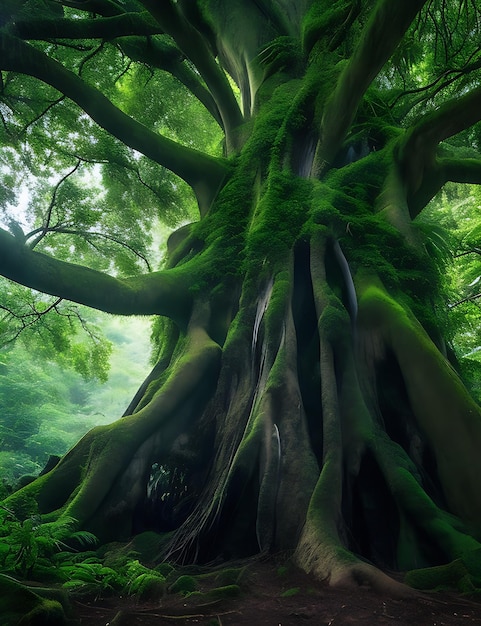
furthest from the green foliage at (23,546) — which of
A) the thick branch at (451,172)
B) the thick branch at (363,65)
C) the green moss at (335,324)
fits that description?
the thick branch at (451,172)

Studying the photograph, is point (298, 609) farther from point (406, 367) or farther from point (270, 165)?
point (270, 165)

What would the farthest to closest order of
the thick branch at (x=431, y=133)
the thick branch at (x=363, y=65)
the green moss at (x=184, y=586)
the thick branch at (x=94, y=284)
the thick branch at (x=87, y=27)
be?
the thick branch at (x=87, y=27) → the thick branch at (x=431, y=133) → the thick branch at (x=94, y=284) → the thick branch at (x=363, y=65) → the green moss at (x=184, y=586)

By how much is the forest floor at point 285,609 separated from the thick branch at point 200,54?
5.81 meters

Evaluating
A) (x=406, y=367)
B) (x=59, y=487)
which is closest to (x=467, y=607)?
(x=406, y=367)

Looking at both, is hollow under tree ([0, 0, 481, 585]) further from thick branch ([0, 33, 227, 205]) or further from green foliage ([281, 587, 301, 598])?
green foliage ([281, 587, 301, 598])

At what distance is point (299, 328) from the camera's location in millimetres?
5047

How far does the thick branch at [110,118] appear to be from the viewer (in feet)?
18.5

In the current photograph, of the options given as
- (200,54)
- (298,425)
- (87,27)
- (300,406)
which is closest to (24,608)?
(298,425)

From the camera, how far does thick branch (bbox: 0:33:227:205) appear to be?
18.5 ft

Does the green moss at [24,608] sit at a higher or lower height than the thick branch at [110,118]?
lower

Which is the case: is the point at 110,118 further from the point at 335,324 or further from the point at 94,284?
the point at 335,324

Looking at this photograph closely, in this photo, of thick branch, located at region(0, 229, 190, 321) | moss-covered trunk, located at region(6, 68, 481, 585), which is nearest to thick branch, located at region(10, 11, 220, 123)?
moss-covered trunk, located at region(6, 68, 481, 585)

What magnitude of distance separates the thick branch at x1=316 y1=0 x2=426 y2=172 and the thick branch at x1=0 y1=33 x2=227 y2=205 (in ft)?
5.27

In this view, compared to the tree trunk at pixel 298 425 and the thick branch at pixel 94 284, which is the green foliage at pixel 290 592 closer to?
the tree trunk at pixel 298 425
